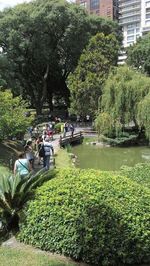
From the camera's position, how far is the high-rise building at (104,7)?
129125 millimetres

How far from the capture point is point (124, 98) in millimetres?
34125

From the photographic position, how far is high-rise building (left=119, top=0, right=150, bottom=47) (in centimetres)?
12056

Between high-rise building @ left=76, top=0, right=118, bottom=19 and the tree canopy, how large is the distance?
3085 inches

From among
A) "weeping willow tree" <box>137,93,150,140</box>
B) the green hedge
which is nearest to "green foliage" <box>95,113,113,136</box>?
"weeping willow tree" <box>137,93,150,140</box>

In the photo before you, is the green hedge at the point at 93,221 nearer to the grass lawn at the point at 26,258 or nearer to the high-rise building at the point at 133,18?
the grass lawn at the point at 26,258

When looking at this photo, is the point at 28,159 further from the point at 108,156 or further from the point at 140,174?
the point at 108,156

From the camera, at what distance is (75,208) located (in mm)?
6730

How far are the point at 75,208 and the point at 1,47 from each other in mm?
43035

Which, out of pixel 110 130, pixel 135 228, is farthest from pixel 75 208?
pixel 110 130

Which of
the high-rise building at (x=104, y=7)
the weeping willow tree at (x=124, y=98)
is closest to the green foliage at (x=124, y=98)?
the weeping willow tree at (x=124, y=98)

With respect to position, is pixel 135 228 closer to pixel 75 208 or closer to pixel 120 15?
pixel 75 208

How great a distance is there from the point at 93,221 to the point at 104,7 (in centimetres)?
12910

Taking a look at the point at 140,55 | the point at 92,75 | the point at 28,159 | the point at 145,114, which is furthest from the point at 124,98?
the point at 140,55

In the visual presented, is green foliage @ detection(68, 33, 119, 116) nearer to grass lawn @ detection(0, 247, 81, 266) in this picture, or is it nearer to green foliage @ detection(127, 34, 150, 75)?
green foliage @ detection(127, 34, 150, 75)
